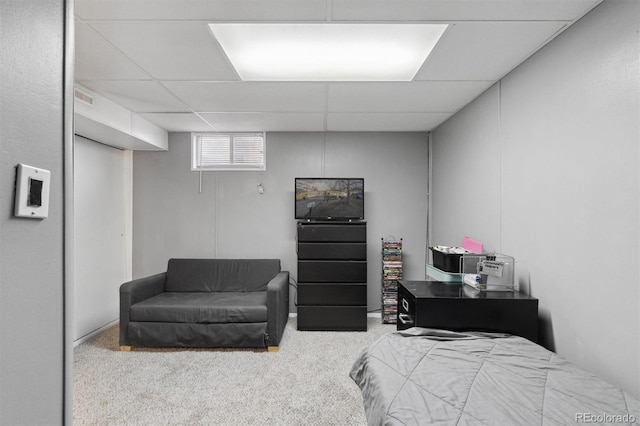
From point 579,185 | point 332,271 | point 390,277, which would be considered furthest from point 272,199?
point 579,185

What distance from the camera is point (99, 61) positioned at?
7.39ft

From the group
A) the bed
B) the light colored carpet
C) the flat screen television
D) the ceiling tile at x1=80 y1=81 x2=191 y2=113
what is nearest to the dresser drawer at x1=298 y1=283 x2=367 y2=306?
the light colored carpet

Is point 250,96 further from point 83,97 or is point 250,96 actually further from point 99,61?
point 83,97

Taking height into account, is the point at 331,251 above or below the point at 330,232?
below

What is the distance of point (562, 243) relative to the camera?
6.11 feet

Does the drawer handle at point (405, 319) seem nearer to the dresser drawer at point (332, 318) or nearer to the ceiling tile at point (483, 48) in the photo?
the dresser drawer at point (332, 318)

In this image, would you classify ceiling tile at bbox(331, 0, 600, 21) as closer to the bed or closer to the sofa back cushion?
the bed

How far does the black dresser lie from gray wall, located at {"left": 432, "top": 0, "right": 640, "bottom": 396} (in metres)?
1.50

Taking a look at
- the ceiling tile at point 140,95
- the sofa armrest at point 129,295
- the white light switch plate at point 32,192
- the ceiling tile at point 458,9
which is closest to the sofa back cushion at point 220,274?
the sofa armrest at point 129,295

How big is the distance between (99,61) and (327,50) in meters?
1.63

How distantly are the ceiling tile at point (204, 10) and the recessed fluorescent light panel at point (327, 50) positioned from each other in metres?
0.19

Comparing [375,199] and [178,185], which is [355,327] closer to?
[375,199]

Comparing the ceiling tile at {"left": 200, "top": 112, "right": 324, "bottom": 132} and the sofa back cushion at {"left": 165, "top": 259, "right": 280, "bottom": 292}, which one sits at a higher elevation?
the ceiling tile at {"left": 200, "top": 112, "right": 324, "bottom": 132}

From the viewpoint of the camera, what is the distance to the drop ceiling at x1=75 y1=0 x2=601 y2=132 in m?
1.68
